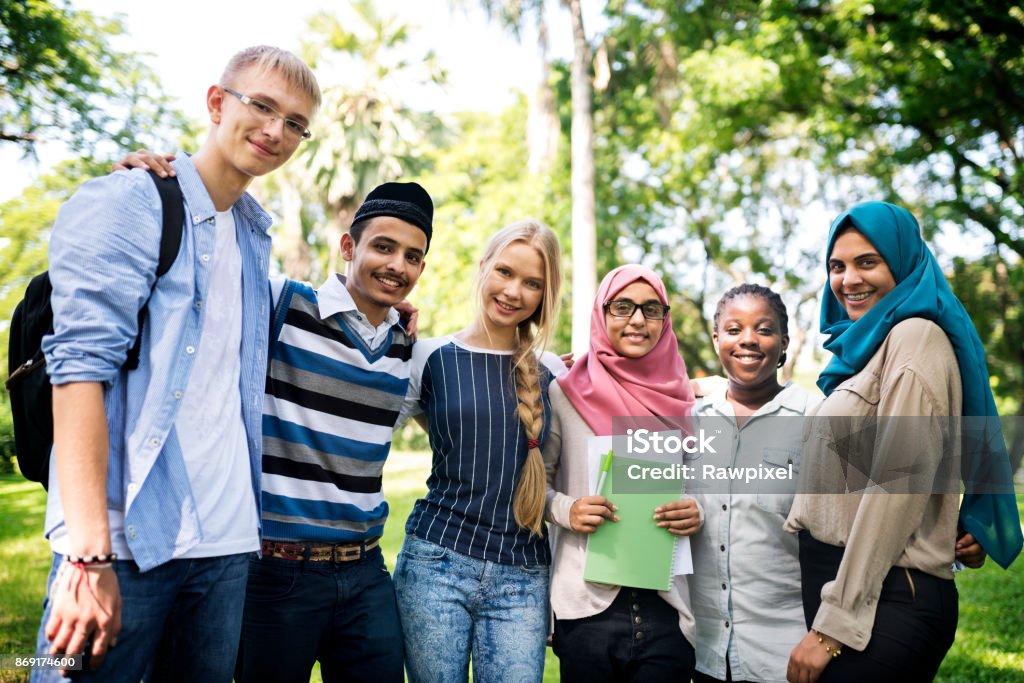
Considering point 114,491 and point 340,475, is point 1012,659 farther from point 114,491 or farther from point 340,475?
point 114,491

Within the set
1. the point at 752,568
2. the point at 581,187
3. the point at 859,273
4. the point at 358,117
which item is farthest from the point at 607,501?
the point at 358,117

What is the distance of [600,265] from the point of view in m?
15.9

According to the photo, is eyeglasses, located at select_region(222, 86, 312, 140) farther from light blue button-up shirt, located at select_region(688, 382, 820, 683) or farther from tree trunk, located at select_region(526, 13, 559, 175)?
tree trunk, located at select_region(526, 13, 559, 175)

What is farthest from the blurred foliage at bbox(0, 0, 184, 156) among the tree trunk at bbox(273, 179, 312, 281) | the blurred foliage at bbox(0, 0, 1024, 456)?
the tree trunk at bbox(273, 179, 312, 281)

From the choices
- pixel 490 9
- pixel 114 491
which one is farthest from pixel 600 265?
pixel 114 491

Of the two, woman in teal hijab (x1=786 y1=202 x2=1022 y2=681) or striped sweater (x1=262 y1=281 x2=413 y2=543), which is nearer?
woman in teal hijab (x1=786 y1=202 x2=1022 y2=681)

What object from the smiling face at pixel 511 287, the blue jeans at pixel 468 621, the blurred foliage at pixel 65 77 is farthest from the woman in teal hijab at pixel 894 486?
the blurred foliage at pixel 65 77

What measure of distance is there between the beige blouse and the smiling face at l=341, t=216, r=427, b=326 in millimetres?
1629

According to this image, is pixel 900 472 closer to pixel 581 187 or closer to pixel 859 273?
pixel 859 273

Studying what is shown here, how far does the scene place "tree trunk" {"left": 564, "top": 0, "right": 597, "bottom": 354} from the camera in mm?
12156

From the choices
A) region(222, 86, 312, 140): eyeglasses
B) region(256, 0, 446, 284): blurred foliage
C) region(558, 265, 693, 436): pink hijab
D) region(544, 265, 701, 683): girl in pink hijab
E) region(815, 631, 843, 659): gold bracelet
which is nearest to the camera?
region(222, 86, 312, 140): eyeglasses

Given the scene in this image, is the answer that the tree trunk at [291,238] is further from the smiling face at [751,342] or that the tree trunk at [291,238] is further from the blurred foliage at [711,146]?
the smiling face at [751,342]

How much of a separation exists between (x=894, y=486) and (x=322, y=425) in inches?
73.1

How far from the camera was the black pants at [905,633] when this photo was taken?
225cm
